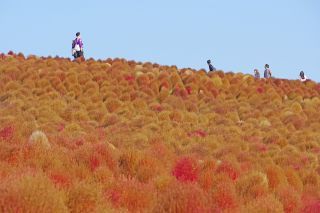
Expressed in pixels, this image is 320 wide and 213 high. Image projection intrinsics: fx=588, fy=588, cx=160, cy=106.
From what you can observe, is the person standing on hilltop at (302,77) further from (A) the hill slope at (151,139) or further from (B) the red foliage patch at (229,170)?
(B) the red foliage patch at (229,170)

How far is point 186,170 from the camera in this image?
11555 millimetres

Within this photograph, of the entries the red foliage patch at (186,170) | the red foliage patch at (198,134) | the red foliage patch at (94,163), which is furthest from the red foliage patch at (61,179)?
the red foliage patch at (198,134)

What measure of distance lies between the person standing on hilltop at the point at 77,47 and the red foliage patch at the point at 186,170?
57.1 feet

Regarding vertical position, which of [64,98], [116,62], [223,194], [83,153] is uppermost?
[116,62]

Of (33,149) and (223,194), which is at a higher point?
(33,149)

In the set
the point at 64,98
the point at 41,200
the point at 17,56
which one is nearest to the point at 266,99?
the point at 64,98

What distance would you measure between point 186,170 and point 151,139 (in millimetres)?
4462

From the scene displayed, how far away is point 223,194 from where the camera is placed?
968 centimetres

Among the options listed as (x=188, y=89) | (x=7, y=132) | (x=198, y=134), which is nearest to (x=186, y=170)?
(x=7, y=132)

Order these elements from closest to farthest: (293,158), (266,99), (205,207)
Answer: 1. (205,207)
2. (293,158)
3. (266,99)

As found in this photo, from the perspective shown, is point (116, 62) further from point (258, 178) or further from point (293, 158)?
point (258, 178)

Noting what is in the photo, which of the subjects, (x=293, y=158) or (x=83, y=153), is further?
(x=293, y=158)

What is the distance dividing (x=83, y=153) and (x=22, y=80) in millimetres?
13443

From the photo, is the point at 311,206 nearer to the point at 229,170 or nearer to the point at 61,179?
the point at 229,170
